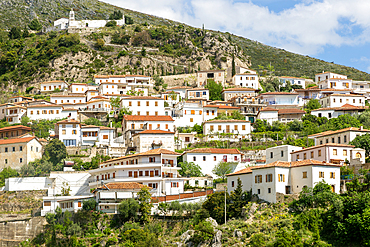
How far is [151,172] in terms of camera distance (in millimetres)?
58812

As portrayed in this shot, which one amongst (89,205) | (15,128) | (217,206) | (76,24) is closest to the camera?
(217,206)

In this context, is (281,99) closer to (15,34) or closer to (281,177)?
(281,177)

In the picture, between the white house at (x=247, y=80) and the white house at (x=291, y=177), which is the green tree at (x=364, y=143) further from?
the white house at (x=247, y=80)

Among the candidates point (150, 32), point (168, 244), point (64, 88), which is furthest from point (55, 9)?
point (168, 244)

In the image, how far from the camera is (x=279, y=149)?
61125mm

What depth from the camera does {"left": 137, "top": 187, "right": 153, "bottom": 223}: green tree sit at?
166 feet

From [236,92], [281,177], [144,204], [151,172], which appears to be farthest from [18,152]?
[236,92]

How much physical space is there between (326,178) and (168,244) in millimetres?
17637

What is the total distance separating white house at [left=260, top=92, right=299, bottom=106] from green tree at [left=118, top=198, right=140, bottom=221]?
48.4 metres

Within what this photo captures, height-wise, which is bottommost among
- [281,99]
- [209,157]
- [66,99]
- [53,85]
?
[209,157]

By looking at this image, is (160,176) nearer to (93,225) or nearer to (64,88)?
(93,225)

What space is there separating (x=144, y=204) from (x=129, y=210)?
177cm

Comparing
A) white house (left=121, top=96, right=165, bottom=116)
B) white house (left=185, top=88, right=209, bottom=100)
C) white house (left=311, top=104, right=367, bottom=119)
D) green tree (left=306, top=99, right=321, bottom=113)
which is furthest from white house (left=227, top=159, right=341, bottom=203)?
white house (left=185, top=88, right=209, bottom=100)

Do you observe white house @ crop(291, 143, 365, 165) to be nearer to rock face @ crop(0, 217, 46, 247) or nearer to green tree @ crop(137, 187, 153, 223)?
green tree @ crop(137, 187, 153, 223)
